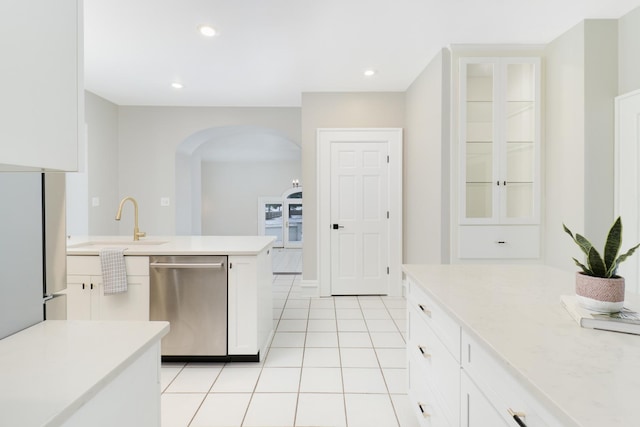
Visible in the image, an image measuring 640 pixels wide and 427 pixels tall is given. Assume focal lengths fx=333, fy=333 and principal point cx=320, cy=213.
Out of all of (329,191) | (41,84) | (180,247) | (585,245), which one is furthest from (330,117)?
(41,84)

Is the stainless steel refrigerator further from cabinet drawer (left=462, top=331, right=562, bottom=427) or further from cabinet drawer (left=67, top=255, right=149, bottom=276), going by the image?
cabinet drawer (left=67, top=255, right=149, bottom=276)

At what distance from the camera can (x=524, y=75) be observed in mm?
3014

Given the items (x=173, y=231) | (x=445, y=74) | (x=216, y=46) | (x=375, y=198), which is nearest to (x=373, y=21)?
(x=445, y=74)

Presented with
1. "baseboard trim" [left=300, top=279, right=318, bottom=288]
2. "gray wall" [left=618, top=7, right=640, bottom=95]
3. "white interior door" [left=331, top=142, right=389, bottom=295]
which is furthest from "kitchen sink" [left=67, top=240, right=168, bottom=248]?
"gray wall" [left=618, top=7, right=640, bottom=95]

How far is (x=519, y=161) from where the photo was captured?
3.03 m

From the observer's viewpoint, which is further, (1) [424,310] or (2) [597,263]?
(1) [424,310]

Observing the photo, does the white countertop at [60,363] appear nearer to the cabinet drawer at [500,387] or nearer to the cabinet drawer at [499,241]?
the cabinet drawer at [500,387]

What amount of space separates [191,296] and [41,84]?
2.00 metres

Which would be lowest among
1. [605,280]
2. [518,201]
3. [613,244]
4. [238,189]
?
[605,280]

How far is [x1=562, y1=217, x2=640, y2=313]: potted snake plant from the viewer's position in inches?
38.0

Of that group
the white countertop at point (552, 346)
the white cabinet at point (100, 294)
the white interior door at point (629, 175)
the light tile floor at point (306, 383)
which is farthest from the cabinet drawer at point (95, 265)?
the white interior door at point (629, 175)

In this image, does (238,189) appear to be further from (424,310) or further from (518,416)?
(518,416)

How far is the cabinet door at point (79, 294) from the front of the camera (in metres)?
2.30

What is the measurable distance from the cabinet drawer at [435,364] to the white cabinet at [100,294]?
183 centimetres
